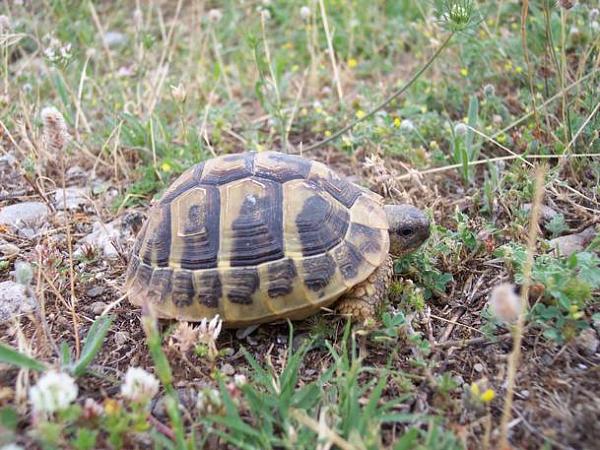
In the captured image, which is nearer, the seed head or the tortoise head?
the seed head

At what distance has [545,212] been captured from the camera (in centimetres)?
280

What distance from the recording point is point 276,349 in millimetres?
2297

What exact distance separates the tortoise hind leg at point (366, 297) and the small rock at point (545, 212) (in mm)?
892

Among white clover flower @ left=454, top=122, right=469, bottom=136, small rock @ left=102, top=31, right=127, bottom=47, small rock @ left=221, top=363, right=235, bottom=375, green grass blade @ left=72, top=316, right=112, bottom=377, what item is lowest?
small rock @ left=221, top=363, right=235, bottom=375

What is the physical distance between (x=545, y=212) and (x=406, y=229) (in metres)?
0.82

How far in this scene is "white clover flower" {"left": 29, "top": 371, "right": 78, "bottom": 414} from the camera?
5.26ft

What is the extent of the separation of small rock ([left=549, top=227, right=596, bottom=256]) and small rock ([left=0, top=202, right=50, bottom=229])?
2658 millimetres

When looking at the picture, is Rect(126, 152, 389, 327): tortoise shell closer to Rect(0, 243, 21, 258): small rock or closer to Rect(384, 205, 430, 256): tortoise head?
Rect(384, 205, 430, 256): tortoise head

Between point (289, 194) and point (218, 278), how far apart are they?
17.7 inches

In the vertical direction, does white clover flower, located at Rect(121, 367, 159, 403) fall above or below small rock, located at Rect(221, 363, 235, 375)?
above

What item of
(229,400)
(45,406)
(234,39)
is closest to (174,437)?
(229,400)

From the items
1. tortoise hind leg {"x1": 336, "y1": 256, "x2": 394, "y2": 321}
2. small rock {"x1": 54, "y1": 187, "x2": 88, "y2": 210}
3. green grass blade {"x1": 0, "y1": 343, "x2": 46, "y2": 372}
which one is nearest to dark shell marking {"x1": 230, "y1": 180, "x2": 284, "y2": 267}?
tortoise hind leg {"x1": 336, "y1": 256, "x2": 394, "y2": 321}

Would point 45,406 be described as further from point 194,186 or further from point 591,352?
point 591,352

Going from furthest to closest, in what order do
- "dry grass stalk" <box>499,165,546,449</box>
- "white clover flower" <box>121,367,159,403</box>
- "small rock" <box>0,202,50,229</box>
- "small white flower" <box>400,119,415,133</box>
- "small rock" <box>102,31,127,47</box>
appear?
"small rock" <box>102,31,127,47</box>, "small white flower" <box>400,119,415,133</box>, "small rock" <box>0,202,50,229</box>, "white clover flower" <box>121,367,159,403</box>, "dry grass stalk" <box>499,165,546,449</box>
